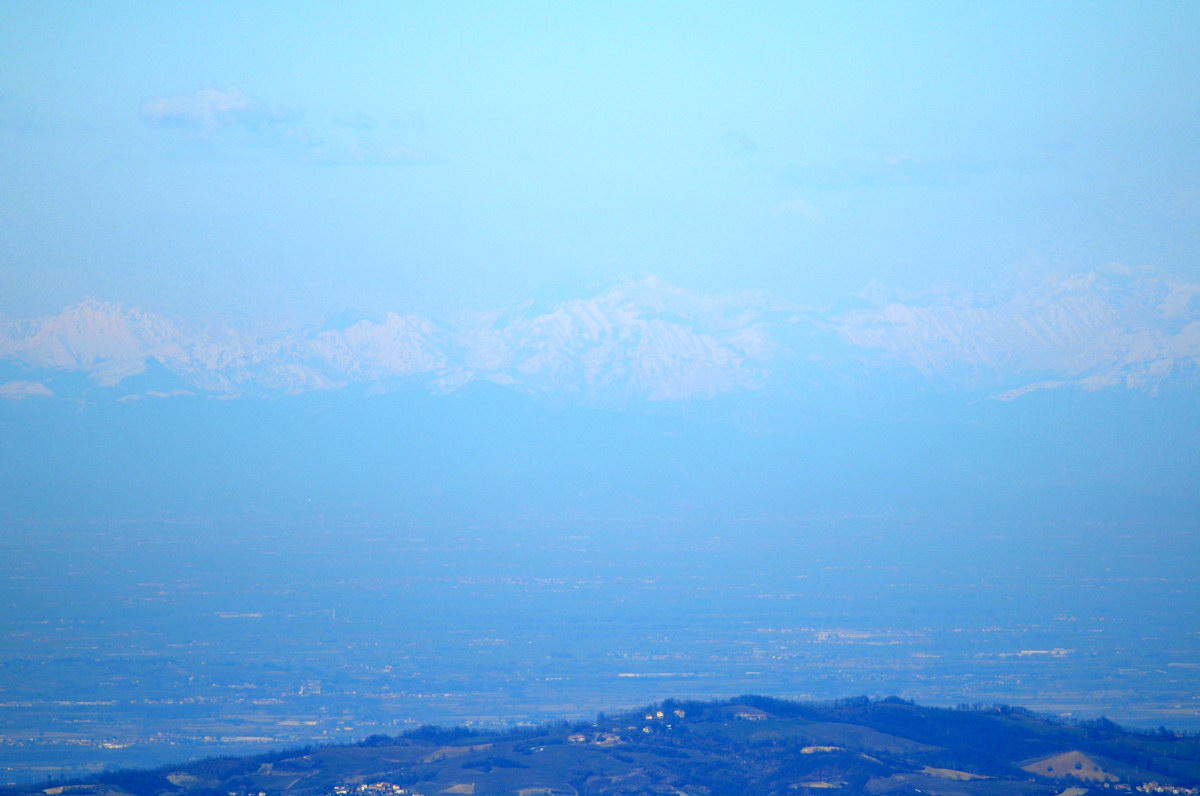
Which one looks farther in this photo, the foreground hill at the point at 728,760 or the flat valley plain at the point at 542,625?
the flat valley plain at the point at 542,625

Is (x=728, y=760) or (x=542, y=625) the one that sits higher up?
(x=542, y=625)

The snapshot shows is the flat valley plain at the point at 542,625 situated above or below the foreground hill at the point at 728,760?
above

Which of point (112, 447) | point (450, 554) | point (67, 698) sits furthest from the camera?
point (112, 447)

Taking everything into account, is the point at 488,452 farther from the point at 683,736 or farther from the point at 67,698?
the point at 683,736

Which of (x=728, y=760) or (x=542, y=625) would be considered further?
(x=542, y=625)

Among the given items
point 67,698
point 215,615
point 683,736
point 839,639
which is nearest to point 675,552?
point 839,639
